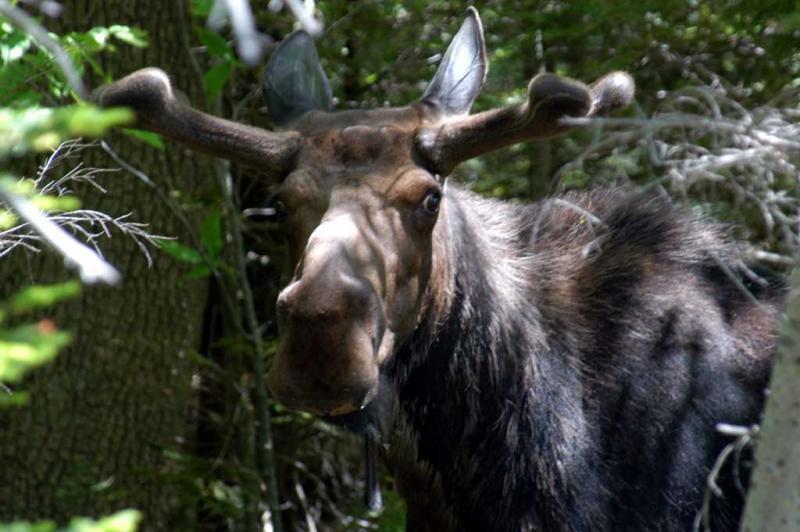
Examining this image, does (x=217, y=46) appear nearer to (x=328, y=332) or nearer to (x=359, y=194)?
(x=359, y=194)

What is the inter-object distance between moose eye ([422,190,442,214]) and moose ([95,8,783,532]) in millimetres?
11

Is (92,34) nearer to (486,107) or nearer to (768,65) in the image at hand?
(486,107)

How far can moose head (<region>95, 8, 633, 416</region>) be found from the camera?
3.62 metres

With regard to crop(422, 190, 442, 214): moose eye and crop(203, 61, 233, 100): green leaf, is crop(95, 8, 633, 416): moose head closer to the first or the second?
crop(422, 190, 442, 214): moose eye

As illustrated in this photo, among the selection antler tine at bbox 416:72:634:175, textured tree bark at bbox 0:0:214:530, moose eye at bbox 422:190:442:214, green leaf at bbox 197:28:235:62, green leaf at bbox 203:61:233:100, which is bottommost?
textured tree bark at bbox 0:0:214:530

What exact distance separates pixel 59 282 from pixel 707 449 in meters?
3.59

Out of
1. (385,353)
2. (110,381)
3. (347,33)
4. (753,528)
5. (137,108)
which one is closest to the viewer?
(753,528)

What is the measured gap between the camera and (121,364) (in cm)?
650

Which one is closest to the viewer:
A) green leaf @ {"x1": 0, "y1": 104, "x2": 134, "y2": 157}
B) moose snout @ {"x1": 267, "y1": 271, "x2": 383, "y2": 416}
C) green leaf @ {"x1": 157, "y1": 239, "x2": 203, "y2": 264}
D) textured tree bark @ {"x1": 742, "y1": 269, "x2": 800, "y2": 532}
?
green leaf @ {"x1": 0, "y1": 104, "x2": 134, "y2": 157}

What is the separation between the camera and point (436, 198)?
4.15 m

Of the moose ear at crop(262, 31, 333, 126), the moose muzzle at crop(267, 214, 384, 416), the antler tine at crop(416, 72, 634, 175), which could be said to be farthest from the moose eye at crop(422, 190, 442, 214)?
the moose ear at crop(262, 31, 333, 126)

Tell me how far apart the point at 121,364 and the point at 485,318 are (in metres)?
2.86

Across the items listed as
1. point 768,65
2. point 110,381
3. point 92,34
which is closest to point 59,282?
point 110,381

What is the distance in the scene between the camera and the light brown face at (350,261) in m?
3.59
